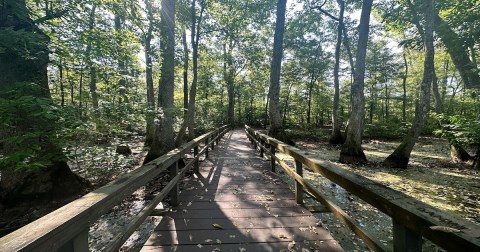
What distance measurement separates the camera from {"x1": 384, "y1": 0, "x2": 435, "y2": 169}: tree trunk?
27.6ft

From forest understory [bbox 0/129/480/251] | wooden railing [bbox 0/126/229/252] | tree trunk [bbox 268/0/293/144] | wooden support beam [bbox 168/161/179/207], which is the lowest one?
forest understory [bbox 0/129/480/251]

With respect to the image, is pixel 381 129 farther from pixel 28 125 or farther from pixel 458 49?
pixel 28 125

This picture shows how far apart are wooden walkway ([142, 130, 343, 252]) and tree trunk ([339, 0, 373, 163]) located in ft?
20.2

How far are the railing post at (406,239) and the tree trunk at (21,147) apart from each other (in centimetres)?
543

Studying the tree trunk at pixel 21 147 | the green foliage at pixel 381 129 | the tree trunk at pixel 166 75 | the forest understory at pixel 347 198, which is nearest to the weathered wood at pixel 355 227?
the forest understory at pixel 347 198

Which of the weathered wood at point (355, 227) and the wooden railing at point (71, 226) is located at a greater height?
the wooden railing at point (71, 226)

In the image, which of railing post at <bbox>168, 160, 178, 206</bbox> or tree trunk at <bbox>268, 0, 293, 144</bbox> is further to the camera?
tree trunk at <bbox>268, 0, 293, 144</bbox>

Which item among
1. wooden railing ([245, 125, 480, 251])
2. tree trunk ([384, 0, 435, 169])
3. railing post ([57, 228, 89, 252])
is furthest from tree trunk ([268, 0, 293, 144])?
railing post ([57, 228, 89, 252])

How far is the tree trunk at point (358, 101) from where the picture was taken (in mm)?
9555

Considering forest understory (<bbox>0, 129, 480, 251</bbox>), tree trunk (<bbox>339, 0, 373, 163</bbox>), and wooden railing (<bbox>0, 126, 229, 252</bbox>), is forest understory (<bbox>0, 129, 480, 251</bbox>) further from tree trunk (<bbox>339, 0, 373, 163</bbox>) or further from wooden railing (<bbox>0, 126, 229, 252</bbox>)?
wooden railing (<bbox>0, 126, 229, 252</bbox>)

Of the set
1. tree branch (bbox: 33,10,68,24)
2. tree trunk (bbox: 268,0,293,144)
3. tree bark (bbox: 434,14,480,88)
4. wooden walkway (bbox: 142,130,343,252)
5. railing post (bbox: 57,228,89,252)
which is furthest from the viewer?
tree trunk (bbox: 268,0,293,144)

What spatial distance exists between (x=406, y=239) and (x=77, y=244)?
1937mm

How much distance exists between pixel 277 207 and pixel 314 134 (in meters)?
17.5

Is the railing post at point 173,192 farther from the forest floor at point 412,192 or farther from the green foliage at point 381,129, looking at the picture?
the green foliage at point 381,129
